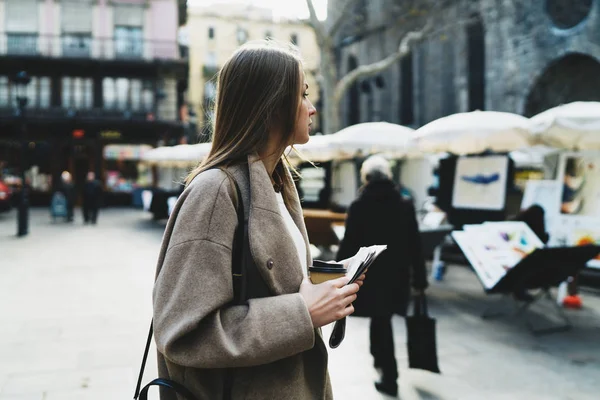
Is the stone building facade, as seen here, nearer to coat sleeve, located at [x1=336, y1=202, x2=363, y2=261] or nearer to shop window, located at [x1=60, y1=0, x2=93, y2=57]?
shop window, located at [x1=60, y1=0, x2=93, y2=57]

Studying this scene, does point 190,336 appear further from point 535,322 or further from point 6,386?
point 535,322

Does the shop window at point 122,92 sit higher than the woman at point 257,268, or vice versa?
the shop window at point 122,92

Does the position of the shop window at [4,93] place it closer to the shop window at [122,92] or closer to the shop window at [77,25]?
the shop window at [77,25]

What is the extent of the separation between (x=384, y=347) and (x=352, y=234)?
0.96 m

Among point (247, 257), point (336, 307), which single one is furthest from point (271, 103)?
point (336, 307)

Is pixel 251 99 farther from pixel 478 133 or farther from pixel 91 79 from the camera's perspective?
pixel 91 79

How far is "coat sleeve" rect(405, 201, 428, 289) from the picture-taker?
4910 mm

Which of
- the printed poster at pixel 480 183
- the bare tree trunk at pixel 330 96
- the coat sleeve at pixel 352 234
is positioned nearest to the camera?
the coat sleeve at pixel 352 234

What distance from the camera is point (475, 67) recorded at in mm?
24281

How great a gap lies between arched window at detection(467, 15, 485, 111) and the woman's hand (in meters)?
24.2

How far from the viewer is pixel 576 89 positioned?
734 inches

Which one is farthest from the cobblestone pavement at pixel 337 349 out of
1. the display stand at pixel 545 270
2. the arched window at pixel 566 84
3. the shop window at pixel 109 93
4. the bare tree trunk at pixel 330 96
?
the shop window at pixel 109 93

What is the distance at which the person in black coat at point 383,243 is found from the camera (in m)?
4.62

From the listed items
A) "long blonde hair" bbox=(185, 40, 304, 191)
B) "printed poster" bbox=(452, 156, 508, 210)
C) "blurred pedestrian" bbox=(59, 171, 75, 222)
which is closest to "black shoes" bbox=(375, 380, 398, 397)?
"long blonde hair" bbox=(185, 40, 304, 191)
